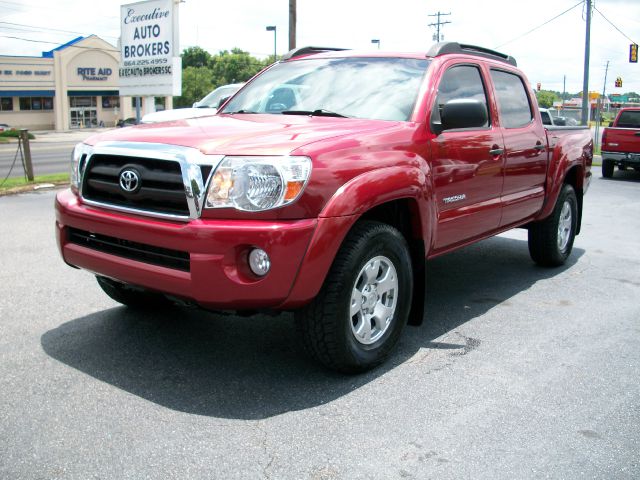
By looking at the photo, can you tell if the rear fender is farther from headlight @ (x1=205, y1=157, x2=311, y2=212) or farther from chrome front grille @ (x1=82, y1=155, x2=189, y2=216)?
chrome front grille @ (x1=82, y1=155, x2=189, y2=216)

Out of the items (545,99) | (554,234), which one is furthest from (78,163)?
(545,99)

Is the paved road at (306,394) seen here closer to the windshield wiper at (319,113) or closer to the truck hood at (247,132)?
the truck hood at (247,132)

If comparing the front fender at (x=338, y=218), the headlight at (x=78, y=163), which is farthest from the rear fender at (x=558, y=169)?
the headlight at (x=78, y=163)

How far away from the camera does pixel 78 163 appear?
4.05 m

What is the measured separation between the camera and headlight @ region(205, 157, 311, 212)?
10.9 ft

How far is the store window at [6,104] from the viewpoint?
62062mm

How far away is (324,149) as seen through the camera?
3510 millimetres

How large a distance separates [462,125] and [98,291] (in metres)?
3.17

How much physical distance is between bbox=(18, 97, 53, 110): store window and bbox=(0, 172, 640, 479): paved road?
64.6 metres

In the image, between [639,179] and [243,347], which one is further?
[639,179]

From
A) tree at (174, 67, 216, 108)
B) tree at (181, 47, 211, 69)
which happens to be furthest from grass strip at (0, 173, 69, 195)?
tree at (181, 47, 211, 69)

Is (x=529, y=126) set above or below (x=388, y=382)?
above

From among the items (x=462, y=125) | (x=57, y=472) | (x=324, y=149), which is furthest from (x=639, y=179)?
(x=57, y=472)

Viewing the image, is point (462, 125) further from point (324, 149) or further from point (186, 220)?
point (186, 220)
